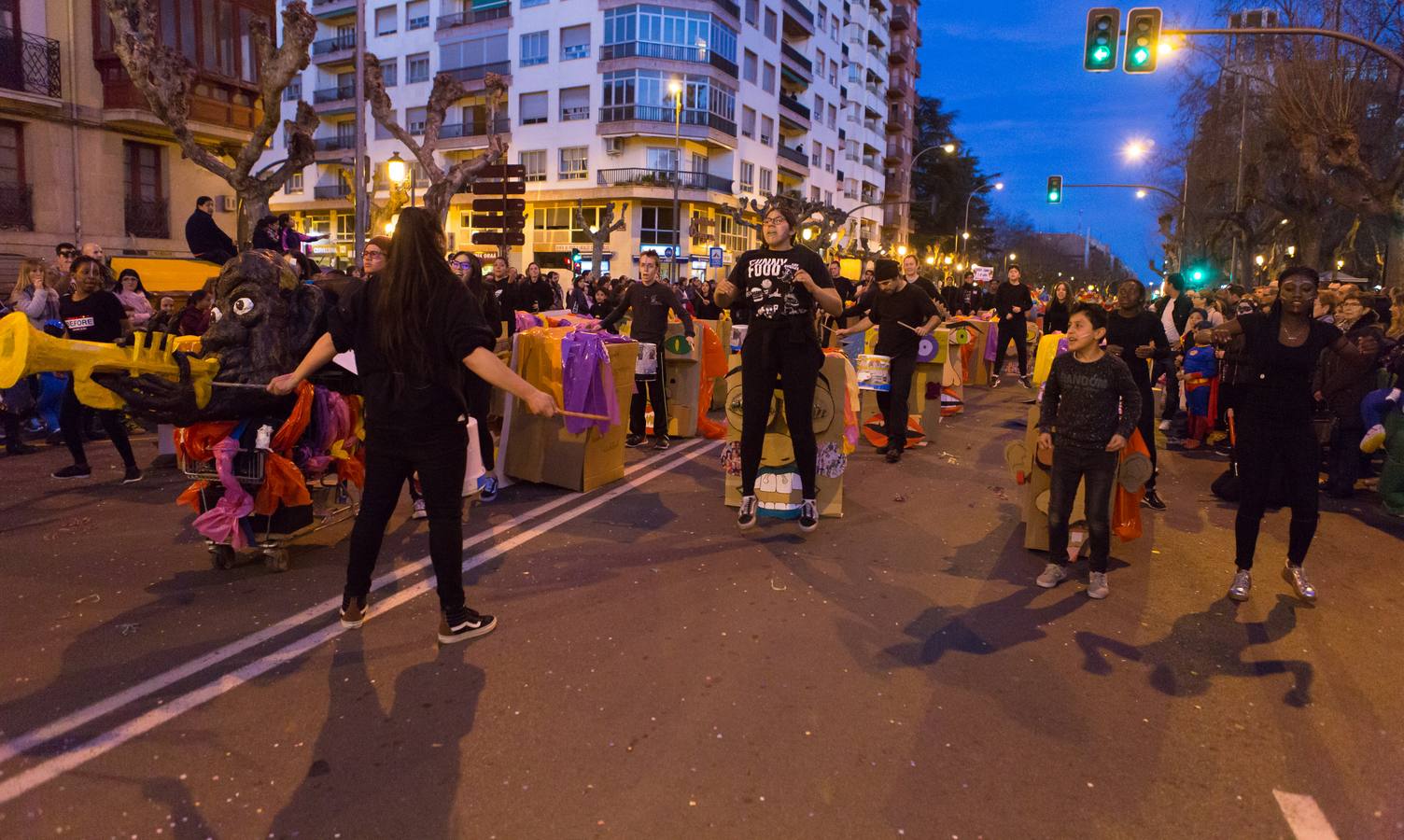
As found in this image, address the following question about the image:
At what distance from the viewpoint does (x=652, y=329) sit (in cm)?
994

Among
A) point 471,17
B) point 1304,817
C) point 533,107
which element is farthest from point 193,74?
point 471,17

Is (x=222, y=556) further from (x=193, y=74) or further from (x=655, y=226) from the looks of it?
(x=655, y=226)

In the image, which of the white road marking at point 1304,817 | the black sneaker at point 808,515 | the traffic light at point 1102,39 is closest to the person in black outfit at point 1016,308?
the traffic light at point 1102,39

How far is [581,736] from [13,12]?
22.2 metres

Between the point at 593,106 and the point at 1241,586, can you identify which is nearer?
the point at 1241,586

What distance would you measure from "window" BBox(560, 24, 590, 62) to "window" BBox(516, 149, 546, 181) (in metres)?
5.08

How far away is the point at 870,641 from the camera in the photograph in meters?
4.65

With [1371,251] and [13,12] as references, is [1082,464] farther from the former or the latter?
[1371,251]

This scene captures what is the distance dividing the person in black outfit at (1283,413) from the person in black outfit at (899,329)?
4.21 meters

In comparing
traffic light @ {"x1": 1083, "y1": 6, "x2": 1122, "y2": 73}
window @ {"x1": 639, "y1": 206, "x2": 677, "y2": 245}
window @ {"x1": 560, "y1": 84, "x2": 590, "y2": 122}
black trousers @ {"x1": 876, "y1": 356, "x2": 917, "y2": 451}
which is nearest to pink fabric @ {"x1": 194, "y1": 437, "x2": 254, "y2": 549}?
black trousers @ {"x1": 876, "y1": 356, "x2": 917, "y2": 451}

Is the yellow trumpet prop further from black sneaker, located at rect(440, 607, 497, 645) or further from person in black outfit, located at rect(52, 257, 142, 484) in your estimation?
person in black outfit, located at rect(52, 257, 142, 484)

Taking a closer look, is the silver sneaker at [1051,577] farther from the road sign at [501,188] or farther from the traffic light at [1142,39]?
the road sign at [501,188]

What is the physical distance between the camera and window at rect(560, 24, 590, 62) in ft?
165

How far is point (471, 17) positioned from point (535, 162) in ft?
29.7
